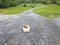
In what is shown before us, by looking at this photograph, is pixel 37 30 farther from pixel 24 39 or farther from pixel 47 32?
pixel 24 39

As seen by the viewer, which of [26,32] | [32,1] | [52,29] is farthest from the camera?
[32,1]

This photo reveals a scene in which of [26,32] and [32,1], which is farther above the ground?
[26,32]

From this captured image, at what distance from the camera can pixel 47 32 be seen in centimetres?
940

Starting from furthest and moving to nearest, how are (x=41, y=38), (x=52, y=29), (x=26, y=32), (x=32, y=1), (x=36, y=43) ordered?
(x=32, y=1)
(x=52, y=29)
(x=26, y=32)
(x=41, y=38)
(x=36, y=43)

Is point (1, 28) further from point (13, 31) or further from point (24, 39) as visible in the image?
point (24, 39)

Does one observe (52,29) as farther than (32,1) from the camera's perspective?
No

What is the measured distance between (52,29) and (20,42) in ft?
9.64

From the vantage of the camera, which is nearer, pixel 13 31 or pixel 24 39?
pixel 24 39

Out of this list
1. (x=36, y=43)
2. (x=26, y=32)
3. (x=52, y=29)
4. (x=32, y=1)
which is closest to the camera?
(x=36, y=43)

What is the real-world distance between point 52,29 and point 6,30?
296cm

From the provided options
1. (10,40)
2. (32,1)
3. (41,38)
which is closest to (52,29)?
(41,38)

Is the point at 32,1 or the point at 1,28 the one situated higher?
the point at 1,28

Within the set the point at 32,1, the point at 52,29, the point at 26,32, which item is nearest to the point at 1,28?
the point at 26,32

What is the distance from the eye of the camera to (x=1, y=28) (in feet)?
32.8
